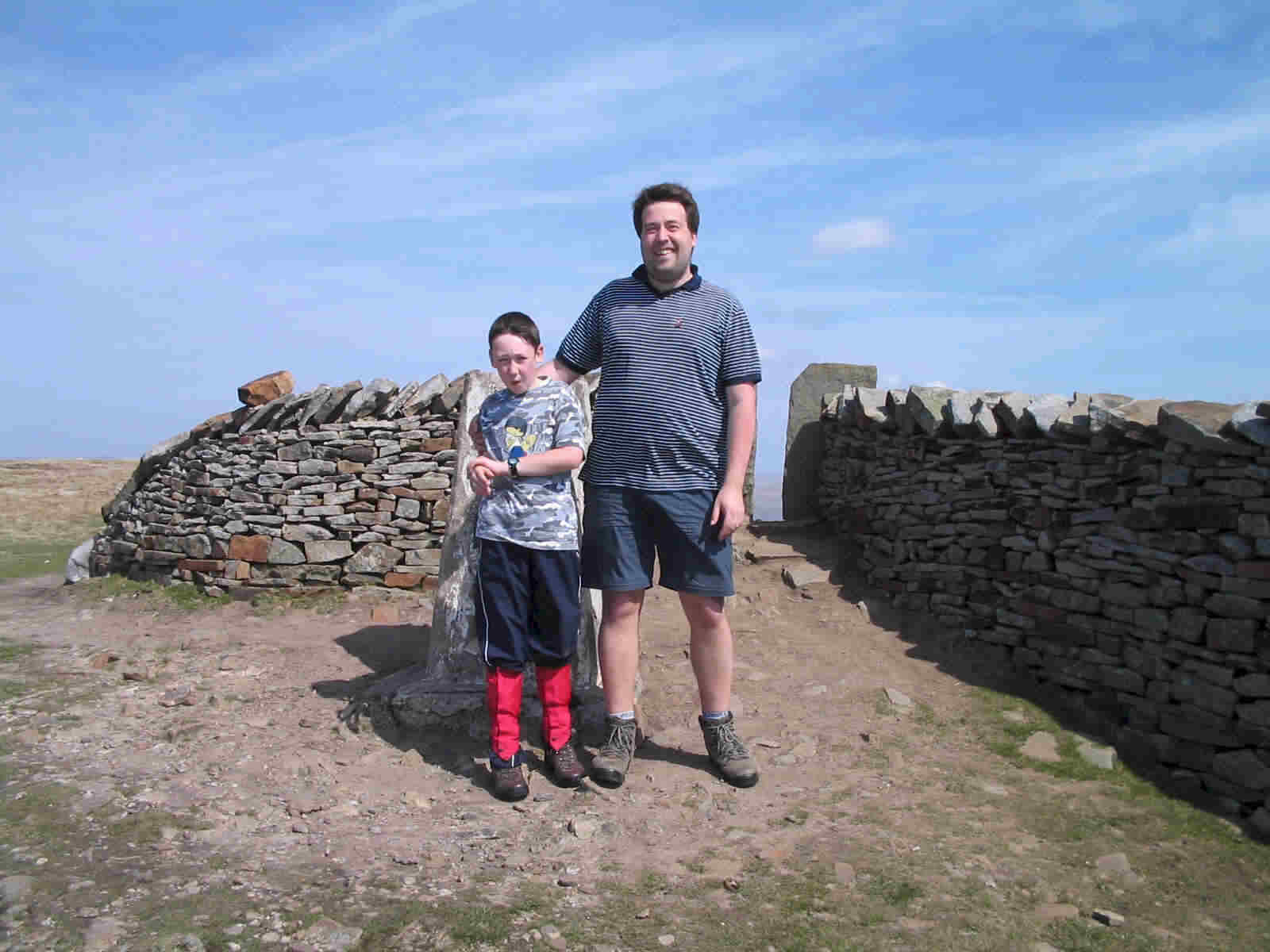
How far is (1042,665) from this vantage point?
594 cm

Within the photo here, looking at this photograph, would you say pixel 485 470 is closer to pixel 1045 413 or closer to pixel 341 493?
pixel 1045 413

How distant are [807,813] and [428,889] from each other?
1.52 m

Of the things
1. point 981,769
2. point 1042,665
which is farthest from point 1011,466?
point 981,769

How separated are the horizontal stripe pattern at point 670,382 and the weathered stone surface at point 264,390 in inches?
204

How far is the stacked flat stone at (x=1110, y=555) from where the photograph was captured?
485 cm

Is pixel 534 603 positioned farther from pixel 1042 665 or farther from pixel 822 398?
pixel 822 398

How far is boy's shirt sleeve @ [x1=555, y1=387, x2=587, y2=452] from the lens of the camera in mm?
3836

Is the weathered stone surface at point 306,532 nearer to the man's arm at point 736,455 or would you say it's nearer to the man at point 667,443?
the man at point 667,443

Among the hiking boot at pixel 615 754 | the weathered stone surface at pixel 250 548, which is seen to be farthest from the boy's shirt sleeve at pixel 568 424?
the weathered stone surface at pixel 250 548

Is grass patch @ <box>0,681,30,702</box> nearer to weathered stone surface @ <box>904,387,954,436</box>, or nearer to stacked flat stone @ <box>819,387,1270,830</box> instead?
stacked flat stone @ <box>819,387,1270,830</box>

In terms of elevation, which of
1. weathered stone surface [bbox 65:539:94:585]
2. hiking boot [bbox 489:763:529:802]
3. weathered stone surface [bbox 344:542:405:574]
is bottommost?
hiking boot [bbox 489:763:529:802]

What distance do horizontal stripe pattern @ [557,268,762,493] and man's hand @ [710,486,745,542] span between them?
0.37 ft

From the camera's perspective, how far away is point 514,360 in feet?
12.7

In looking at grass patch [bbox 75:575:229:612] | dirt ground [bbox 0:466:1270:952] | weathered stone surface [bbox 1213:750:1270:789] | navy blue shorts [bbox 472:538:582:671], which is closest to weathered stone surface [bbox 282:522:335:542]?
grass patch [bbox 75:575:229:612]
